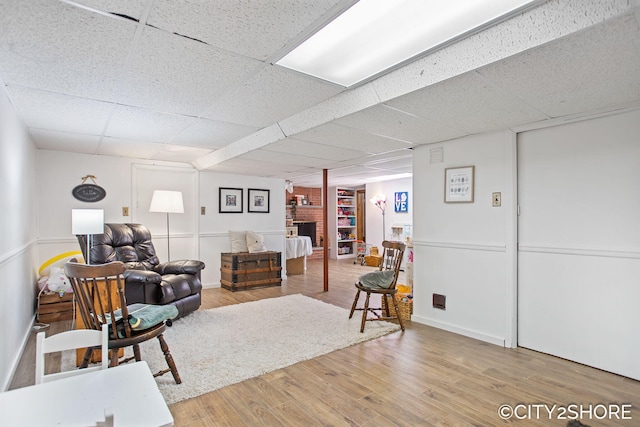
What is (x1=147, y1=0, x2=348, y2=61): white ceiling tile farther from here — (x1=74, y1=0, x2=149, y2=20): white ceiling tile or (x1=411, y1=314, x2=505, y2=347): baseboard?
(x1=411, y1=314, x2=505, y2=347): baseboard

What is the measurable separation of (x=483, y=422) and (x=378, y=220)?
6506mm

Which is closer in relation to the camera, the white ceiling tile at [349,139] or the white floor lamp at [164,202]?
the white ceiling tile at [349,139]

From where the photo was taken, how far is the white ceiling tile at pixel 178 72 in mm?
1805

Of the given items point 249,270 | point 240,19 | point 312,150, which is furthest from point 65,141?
point 240,19

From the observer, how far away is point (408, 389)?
7.57 feet

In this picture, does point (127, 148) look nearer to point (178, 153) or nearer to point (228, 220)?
point (178, 153)

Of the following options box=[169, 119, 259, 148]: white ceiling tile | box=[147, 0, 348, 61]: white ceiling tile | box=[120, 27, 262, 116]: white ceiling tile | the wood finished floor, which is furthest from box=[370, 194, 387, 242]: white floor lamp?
box=[147, 0, 348, 61]: white ceiling tile

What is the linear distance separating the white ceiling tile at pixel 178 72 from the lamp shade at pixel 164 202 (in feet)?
7.46

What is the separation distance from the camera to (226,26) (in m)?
1.62

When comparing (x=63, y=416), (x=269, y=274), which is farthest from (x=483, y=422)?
(x=269, y=274)

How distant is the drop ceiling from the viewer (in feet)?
4.98

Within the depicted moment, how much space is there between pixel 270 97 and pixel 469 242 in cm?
233

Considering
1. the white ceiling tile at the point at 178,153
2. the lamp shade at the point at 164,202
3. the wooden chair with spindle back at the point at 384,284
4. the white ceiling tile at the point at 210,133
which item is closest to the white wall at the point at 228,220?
the white ceiling tile at the point at 178,153

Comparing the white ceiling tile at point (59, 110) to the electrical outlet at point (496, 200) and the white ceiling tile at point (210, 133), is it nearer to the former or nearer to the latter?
the white ceiling tile at point (210, 133)
